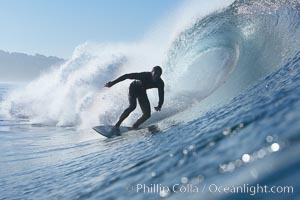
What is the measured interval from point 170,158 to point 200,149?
441mm

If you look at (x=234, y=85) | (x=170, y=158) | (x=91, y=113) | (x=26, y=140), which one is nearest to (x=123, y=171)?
(x=170, y=158)

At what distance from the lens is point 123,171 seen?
5.35 metres

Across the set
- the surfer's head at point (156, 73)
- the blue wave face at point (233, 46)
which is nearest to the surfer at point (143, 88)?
the surfer's head at point (156, 73)

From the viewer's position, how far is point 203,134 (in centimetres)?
556

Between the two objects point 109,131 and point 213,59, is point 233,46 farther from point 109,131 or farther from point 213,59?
point 109,131

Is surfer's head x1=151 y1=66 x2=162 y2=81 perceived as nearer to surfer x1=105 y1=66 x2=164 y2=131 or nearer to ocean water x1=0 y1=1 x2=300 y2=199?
surfer x1=105 y1=66 x2=164 y2=131

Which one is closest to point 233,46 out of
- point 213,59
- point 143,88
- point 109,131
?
point 213,59

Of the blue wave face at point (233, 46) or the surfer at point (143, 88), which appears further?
the blue wave face at point (233, 46)

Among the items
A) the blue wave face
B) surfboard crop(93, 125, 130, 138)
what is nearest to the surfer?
surfboard crop(93, 125, 130, 138)

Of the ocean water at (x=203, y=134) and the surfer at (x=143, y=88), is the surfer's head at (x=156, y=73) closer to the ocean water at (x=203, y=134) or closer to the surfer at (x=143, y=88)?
the surfer at (x=143, y=88)

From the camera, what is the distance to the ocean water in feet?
12.3

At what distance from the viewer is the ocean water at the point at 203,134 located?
12.3 feet

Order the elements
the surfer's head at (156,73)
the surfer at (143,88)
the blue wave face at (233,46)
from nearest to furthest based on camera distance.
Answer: the surfer's head at (156,73) → the surfer at (143,88) → the blue wave face at (233,46)

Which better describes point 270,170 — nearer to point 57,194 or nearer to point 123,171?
point 123,171
